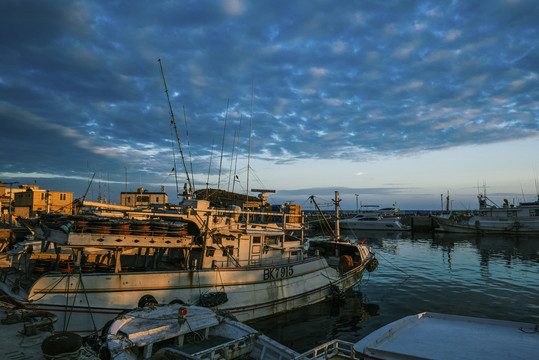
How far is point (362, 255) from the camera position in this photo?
25.2m

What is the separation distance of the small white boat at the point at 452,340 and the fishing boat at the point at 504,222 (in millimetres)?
71826

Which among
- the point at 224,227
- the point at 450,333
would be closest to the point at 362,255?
the point at 224,227

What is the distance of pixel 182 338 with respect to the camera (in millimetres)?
10289

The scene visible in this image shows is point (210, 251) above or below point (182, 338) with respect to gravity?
above

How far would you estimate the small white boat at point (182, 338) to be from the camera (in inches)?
351

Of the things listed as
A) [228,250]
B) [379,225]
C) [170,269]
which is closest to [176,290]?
[170,269]

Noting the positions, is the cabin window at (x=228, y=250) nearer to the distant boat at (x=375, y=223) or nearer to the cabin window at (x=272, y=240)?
the cabin window at (x=272, y=240)

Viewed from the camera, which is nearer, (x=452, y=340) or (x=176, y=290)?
(x=452, y=340)

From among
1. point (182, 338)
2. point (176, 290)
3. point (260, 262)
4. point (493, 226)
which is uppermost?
point (260, 262)

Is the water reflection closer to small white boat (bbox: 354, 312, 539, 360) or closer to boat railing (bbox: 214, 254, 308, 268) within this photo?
boat railing (bbox: 214, 254, 308, 268)

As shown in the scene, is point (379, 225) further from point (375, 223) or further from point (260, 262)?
point (260, 262)

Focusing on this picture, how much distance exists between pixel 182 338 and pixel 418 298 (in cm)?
1794

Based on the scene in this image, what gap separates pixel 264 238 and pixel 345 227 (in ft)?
230

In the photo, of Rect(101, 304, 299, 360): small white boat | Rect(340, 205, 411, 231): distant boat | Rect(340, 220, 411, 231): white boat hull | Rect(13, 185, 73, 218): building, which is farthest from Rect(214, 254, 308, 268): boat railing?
Rect(340, 205, 411, 231): distant boat
